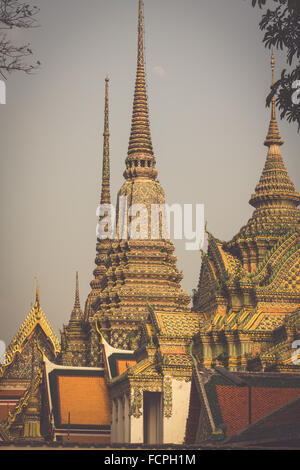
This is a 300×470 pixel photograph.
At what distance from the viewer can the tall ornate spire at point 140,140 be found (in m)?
68.8

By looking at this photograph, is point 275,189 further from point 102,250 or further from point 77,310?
point 77,310

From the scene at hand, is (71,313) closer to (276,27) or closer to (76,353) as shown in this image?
(76,353)

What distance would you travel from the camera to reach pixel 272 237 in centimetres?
5059

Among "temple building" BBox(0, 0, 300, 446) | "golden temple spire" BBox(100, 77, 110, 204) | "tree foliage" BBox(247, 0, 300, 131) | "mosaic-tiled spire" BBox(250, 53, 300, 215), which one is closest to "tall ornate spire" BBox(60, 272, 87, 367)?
"temple building" BBox(0, 0, 300, 446)

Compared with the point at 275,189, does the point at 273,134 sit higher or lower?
higher

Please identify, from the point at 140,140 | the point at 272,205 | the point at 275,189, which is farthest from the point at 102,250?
the point at 272,205

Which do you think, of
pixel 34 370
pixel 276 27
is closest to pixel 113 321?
pixel 34 370

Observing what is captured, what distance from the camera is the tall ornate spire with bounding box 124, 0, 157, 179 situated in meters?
68.8

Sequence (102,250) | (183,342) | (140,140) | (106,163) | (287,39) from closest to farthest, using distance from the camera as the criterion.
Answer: (287,39) < (183,342) < (140,140) < (102,250) < (106,163)

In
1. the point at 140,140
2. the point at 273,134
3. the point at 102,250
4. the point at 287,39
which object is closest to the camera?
the point at 287,39

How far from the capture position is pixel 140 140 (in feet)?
227

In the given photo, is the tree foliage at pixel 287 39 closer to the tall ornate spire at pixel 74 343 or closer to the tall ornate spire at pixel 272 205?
the tall ornate spire at pixel 272 205

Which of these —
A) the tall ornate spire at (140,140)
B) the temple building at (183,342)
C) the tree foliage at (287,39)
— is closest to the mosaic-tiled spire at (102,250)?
the tall ornate spire at (140,140)
